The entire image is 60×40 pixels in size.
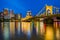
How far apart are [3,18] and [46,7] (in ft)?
Answer: 13.6

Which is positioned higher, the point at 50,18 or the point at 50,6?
the point at 50,6

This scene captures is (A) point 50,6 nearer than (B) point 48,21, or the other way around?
(B) point 48,21

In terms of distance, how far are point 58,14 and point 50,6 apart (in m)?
8.66

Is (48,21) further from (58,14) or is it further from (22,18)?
(22,18)

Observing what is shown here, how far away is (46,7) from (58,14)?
801 cm

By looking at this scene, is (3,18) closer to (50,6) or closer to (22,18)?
(22,18)

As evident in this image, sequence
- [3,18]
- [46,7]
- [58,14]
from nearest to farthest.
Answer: [58,14] → [3,18] → [46,7]

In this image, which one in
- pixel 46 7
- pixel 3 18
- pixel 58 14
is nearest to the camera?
pixel 58 14

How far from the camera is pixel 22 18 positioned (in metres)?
14.8

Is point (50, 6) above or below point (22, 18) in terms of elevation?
above

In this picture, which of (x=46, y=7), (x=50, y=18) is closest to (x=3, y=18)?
(x=46, y=7)

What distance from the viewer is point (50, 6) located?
56.1ft

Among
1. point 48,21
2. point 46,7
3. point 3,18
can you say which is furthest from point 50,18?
point 46,7

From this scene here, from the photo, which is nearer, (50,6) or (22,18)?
(22,18)
